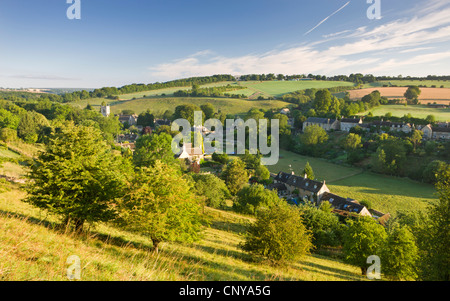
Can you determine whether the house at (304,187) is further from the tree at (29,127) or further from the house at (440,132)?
the tree at (29,127)

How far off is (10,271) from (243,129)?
8139 centimetres

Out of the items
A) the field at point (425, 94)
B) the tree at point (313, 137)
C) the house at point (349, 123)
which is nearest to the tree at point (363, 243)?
the tree at point (313, 137)

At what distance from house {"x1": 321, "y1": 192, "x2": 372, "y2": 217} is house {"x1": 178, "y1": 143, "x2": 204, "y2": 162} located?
28894 millimetres

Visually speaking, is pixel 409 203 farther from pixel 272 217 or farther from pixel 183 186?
pixel 183 186

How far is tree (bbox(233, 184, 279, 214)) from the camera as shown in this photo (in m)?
32.9

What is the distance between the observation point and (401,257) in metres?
18.4

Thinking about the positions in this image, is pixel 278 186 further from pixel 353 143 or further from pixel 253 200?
pixel 353 143

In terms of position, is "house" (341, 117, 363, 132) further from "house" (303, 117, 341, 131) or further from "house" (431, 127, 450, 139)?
"house" (431, 127, 450, 139)

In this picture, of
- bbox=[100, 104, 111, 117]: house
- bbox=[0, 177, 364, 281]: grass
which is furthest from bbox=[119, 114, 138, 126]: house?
bbox=[0, 177, 364, 281]: grass

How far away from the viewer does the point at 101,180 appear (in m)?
13.0

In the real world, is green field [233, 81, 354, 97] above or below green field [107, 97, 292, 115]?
above

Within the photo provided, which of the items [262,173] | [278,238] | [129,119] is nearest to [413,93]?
[262,173]

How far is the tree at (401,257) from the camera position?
60.1 ft
